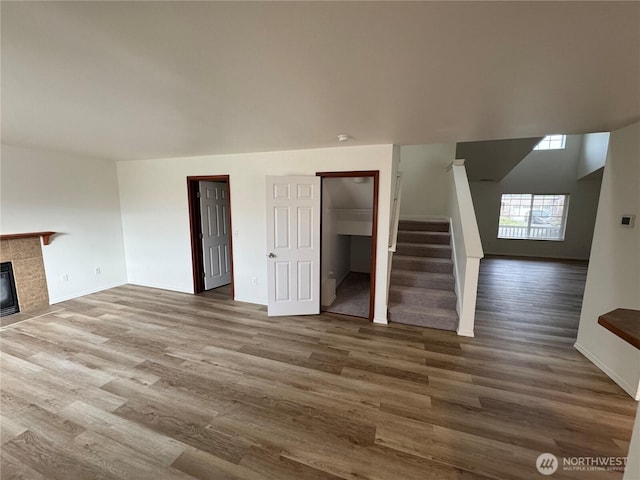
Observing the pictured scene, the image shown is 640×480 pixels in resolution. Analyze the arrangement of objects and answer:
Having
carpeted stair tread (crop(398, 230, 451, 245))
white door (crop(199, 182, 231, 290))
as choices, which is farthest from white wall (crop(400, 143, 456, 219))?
white door (crop(199, 182, 231, 290))

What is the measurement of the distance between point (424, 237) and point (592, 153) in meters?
5.81

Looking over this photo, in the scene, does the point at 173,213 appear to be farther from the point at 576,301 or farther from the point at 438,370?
the point at 576,301

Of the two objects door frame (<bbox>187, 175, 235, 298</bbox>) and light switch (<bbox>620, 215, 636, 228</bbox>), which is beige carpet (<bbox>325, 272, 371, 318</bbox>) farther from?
light switch (<bbox>620, 215, 636, 228</bbox>)

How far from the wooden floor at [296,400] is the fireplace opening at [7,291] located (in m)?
0.49

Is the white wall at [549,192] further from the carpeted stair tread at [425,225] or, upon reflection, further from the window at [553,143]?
the carpeted stair tread at [425,225]

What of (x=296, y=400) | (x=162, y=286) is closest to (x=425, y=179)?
(x=296, y=400)

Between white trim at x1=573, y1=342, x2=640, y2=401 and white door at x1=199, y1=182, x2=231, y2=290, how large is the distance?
204 inches

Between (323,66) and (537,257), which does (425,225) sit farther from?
(537,257)

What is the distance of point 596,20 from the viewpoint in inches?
40.6

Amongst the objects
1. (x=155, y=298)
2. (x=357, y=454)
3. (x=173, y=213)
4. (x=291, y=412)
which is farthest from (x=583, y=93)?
(x=155, y=298)

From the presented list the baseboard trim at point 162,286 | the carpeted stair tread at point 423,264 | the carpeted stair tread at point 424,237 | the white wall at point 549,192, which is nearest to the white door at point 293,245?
the carpeted stair tread at point 423,264

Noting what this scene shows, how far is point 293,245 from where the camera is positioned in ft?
11.6

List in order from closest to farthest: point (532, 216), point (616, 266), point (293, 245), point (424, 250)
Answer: point (616, 266)
point (293, 245)
point (424, 250)
point (532, 216)

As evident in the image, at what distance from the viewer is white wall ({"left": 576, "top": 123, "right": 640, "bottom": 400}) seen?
7.27 ft
